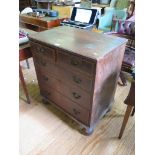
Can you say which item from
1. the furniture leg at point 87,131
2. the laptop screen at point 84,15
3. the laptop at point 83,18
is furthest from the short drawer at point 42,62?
the laptop screen at point 84,15

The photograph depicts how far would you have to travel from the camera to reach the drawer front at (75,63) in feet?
3.66

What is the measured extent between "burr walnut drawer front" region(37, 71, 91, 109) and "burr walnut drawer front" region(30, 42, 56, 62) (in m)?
0.22

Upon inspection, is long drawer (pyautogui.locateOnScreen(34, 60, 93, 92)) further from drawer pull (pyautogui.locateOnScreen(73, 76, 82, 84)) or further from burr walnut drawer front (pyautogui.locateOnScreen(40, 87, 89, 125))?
burr walnut drawer front (pyautogui.locateOnScreen(40, 87, 89, 125))

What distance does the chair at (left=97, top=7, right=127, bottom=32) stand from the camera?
294cm

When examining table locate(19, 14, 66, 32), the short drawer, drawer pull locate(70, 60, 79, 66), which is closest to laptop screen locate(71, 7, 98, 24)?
table locate(19, 14, 66, 32)

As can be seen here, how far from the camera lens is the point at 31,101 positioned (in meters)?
1.93

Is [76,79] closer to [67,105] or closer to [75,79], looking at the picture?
[75,79]

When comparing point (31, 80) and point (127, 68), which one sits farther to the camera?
point (31, 80)

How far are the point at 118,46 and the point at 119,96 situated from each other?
921 mm

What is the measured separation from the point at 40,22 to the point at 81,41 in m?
1.73

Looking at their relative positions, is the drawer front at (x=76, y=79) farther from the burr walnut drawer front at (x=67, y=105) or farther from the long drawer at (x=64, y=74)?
the burr walnut drawer front at (x=67, y=105)
